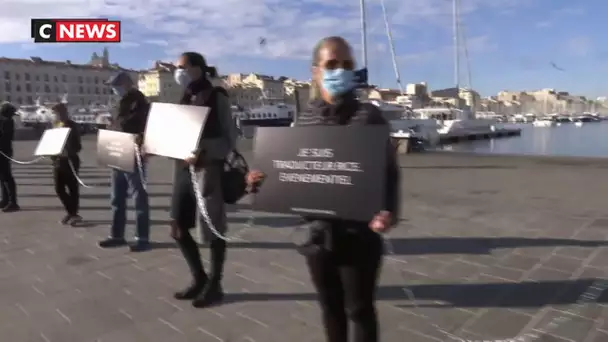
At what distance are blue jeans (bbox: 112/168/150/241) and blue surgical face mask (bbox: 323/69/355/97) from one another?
3.10 m

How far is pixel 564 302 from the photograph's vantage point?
365cm

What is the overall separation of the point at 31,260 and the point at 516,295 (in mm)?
4219

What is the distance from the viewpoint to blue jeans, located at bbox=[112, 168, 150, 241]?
502cm

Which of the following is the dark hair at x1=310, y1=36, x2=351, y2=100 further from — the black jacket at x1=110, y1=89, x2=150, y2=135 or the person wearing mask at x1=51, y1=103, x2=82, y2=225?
the person wearing mask at x1=51, y1=103, x2=82, y2=225

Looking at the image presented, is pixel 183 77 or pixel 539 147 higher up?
pixel 183 77

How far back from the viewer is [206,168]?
3541 mm

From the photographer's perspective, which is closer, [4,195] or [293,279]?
[293,279]

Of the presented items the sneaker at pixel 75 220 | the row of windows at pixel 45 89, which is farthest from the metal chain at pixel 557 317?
the row of windows at pixel 45 89

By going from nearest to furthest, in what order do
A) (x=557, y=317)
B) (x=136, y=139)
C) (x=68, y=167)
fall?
1. (x=557, y=317)
2. (x=136, y=139)
3. (x=68, y=167)

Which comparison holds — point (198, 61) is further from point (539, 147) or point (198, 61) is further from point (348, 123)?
point (539, 147)

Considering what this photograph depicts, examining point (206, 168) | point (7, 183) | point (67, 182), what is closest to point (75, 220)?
point (67, 182)

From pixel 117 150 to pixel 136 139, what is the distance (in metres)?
0.31

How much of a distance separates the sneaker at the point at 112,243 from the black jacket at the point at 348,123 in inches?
141

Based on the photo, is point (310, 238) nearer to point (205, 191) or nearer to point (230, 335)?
point (230, 335)
